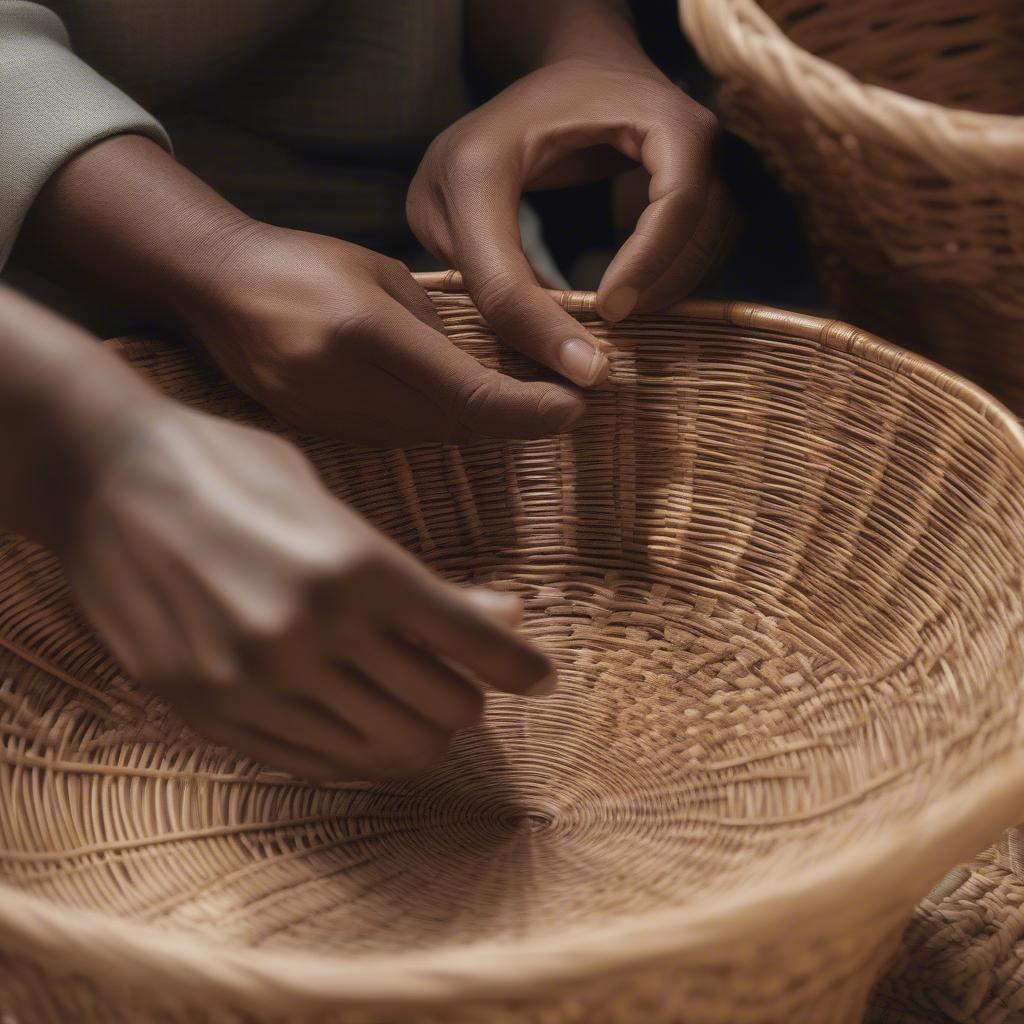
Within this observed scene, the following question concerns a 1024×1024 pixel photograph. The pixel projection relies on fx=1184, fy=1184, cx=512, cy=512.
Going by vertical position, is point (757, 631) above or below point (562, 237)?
below

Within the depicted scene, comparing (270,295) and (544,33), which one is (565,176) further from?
(270,295)

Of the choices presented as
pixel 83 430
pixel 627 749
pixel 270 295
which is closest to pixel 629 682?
pixel 627 749

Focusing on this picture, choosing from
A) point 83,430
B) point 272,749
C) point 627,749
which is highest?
point 83,430

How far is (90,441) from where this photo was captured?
38 centimetres

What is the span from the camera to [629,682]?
713 mm

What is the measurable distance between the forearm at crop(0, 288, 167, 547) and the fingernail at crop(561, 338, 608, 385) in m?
0.31

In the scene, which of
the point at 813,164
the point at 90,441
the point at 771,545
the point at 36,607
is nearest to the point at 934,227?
the point at 813,164

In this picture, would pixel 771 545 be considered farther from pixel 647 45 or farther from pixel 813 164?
pixel 647 45

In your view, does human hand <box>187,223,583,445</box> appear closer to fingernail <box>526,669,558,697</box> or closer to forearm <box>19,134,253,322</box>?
forearm <box>19,134,253,322</box>

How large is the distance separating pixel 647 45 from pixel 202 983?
730mm

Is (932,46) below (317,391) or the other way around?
the other way around

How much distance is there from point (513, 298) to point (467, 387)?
2.6 inches

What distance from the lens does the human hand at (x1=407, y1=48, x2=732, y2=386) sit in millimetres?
664

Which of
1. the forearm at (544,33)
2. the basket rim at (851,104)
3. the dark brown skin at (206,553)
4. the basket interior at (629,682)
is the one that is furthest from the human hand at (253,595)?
the forearm at (544,33)
